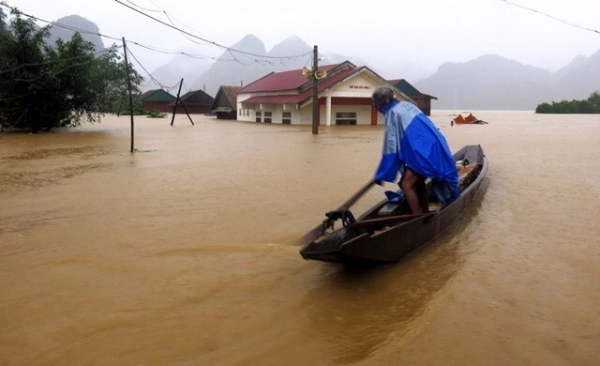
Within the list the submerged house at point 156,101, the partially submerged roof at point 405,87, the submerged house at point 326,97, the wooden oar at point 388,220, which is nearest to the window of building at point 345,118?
the submerged house at point 326,97

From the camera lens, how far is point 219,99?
148 ft

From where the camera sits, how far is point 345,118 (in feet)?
98.8

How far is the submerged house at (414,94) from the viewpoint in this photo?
4031cm

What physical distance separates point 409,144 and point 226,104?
4094 cm

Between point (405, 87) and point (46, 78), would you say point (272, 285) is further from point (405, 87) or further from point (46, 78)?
point (405, 87)

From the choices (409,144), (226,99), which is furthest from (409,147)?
(226,99)

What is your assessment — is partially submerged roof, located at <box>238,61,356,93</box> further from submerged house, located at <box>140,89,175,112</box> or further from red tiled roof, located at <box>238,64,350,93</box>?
submerged house, located at <box>140,89,175,112</box>

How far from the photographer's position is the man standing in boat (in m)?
4.34

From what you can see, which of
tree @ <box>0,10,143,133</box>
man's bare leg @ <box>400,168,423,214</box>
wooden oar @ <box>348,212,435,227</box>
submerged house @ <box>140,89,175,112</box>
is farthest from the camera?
submerged house @ <box>140,89,175,112</box>

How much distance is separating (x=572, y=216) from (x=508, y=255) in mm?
2118

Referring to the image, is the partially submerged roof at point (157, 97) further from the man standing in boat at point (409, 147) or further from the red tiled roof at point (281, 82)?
the man standing in boat at point (409, 147)

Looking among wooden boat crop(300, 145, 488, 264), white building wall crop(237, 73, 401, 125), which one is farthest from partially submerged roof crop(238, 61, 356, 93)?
wooden boat crop(300, 145, 488, 264)

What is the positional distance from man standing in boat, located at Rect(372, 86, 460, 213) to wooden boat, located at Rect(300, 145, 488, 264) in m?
0.30

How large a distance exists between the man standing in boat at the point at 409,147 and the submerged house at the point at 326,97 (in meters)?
21.8
